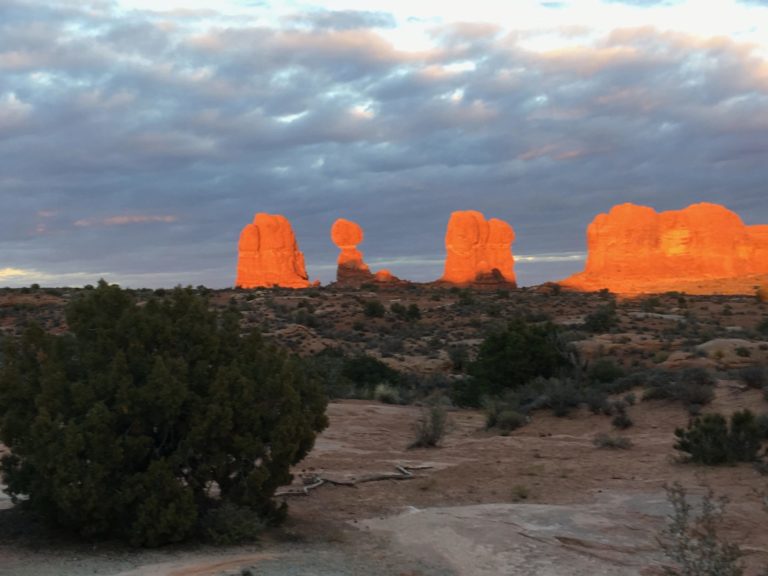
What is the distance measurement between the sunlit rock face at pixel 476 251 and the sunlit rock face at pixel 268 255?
59.9 ft

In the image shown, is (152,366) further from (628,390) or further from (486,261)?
(486,261)

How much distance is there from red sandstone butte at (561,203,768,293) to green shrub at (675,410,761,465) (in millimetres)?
85637

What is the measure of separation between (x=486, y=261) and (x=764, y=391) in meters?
83.2

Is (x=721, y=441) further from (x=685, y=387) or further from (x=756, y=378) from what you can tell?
(x=756, y=378)

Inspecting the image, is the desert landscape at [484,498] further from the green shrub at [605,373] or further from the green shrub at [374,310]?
the green shrub at [374,310]

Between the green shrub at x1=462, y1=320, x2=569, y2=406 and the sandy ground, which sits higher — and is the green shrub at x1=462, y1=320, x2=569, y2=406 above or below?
above

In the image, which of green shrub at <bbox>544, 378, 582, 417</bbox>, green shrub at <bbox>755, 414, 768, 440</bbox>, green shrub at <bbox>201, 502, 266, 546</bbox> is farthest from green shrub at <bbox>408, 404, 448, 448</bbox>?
green shrub at <bbox>201, 502, 266, 546</bbox>

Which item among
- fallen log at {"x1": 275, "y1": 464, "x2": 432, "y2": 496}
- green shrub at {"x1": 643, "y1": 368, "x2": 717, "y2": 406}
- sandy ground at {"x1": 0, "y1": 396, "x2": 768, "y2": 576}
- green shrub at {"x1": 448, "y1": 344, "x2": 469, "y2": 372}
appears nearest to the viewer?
sandy ground at {"x1": 0, "y1": 396, "x2": 768, "y2": 576}

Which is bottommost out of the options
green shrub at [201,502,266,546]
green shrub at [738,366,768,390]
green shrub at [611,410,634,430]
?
green shrub at [611,410,634,430]

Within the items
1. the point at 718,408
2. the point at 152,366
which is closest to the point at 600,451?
the point at 718,408

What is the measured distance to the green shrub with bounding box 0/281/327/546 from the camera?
7.27 meters

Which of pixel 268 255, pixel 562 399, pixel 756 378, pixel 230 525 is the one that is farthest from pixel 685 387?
pixel 268 255

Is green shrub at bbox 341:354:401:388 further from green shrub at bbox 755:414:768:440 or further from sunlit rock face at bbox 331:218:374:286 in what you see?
sunlit rock face at bbox 331:218:374:286

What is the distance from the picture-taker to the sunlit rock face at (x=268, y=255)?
9294 cm
